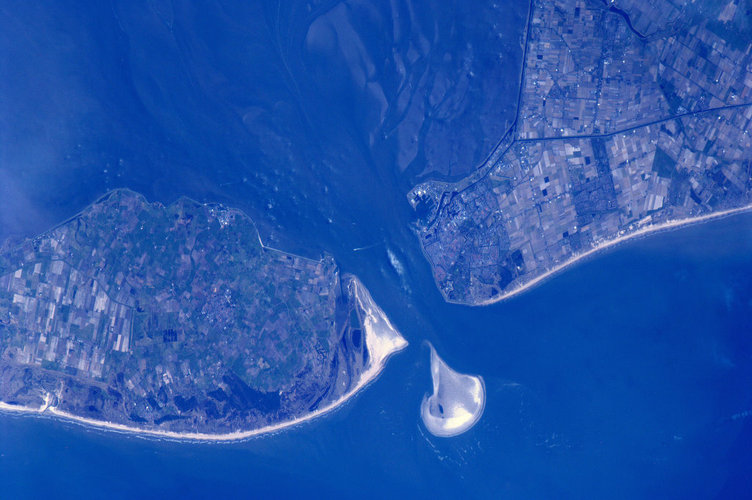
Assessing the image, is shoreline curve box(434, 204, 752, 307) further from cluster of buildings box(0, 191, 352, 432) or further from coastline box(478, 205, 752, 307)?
cluster of buildings box(0, 191, 352, 432)

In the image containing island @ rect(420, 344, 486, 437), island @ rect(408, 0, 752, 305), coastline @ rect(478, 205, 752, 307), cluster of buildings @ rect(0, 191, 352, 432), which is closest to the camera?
island @ rect(408, 0, 752, 305)

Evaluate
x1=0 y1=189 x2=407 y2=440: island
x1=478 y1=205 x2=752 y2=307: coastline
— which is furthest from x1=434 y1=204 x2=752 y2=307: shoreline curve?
x1=0 y1=189 x2=407 y2=440: island

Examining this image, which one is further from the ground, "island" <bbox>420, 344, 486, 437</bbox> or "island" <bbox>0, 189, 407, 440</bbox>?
"island" <bbox>0, 189, 407, 440</bbox>

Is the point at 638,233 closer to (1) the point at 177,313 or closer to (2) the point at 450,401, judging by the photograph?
(2) the point at 450,401

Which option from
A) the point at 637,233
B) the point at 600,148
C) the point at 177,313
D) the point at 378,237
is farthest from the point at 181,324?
the point at 637,233

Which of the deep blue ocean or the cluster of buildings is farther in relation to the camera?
the cluster of buildings

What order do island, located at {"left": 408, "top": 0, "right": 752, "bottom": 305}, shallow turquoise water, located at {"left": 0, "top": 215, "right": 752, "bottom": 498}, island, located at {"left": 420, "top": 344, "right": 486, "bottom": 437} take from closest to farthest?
1. island, located at {"left": 408, "top": 0, "right": 752, "bottom": 305}
2. shallow turquoise water, located at {"left": 0, "top": 215, "right": 752, "bottom": 498}
3. island, located at {"left": 420, "top": 344, "right": 486, "bottom": 437}
